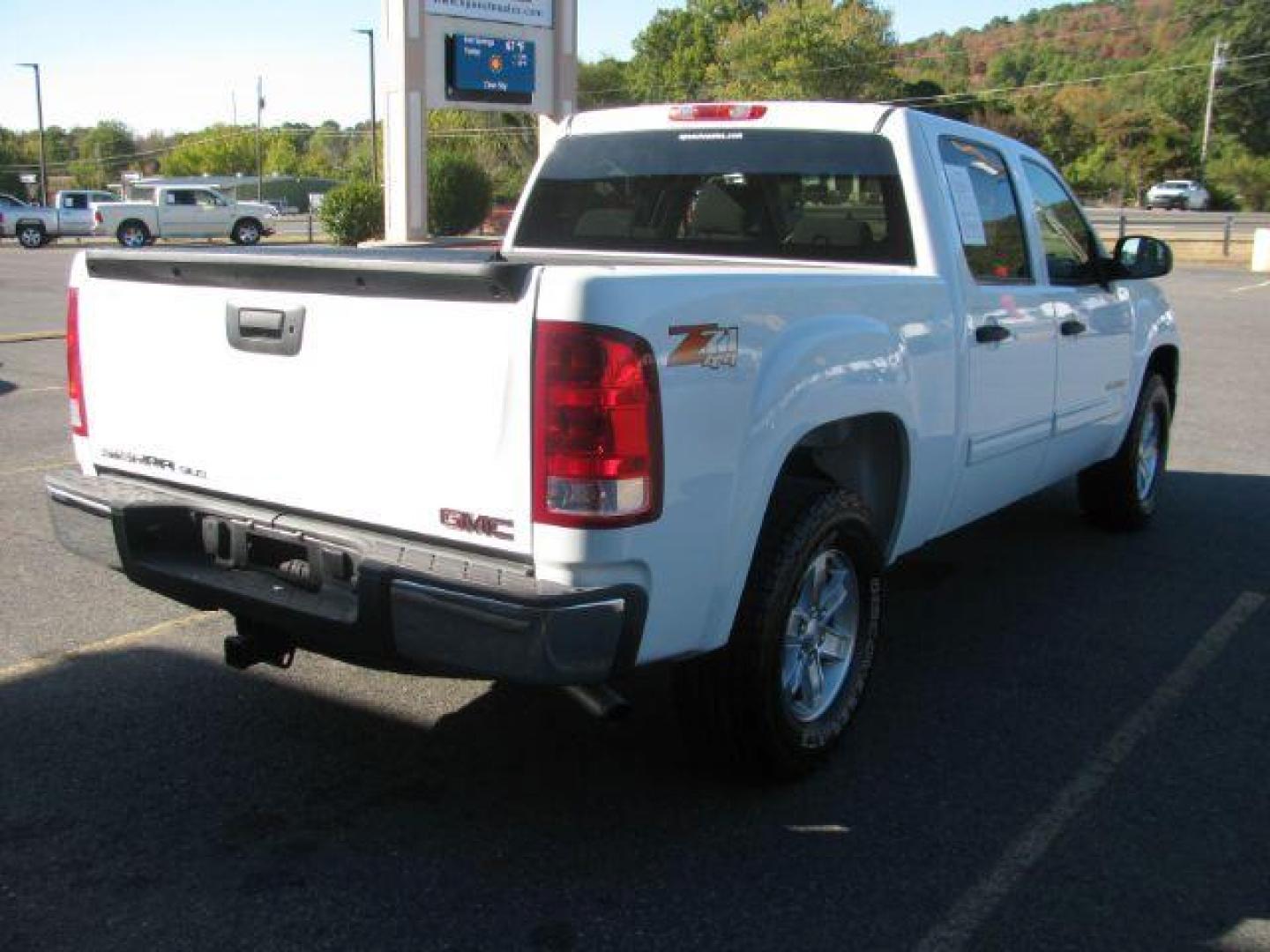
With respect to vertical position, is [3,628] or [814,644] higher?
[814,644]

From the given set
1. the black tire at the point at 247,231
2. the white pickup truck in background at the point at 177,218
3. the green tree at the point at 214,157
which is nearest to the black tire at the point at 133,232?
the white pickup truck in background at the point at 177,218

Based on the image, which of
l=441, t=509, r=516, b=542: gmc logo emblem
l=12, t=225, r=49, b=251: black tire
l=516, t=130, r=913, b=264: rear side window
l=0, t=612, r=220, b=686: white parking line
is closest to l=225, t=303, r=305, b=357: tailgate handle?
l=441, t=509, r=516, b=542: gmc logo emblem

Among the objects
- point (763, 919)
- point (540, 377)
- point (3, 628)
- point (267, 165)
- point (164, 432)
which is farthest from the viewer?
point (267, 165)

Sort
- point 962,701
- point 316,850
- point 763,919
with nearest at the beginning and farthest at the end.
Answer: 1. point 763,919
2. point 316,850
3. point 962,701

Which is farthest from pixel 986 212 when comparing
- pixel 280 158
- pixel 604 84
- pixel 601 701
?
pixel 280 158

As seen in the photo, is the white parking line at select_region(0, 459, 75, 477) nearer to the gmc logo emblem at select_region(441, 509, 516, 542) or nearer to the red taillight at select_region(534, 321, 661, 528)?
the gmc logo emblem at select_region(441, 509, 516, 542)

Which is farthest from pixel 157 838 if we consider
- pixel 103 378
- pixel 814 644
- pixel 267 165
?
pixel 267 165

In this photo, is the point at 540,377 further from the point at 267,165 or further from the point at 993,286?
the point at 267,165

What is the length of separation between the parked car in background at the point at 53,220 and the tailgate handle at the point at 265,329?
38.8 metres

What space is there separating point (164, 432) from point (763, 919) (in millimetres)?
2050

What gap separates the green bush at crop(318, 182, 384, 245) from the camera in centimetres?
3281

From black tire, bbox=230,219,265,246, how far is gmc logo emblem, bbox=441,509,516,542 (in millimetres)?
37023

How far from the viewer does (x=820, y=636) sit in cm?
371

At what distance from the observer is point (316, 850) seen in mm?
3182
